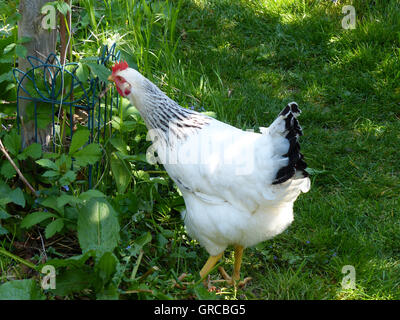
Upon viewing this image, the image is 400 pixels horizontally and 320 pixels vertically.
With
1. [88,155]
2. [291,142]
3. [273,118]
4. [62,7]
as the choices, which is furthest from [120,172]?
[273,118]

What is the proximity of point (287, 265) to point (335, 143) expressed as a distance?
4.90 ft

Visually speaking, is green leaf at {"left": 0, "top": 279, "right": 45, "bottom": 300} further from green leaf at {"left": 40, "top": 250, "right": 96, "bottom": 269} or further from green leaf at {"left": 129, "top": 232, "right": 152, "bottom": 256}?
green leaf at {"left": 129, "top": 232, "right": 152, "bottom": 256}

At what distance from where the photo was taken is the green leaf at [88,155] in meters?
2.96

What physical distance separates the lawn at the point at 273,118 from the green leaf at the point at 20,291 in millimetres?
175

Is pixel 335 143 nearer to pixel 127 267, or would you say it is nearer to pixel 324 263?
pixel 324 263

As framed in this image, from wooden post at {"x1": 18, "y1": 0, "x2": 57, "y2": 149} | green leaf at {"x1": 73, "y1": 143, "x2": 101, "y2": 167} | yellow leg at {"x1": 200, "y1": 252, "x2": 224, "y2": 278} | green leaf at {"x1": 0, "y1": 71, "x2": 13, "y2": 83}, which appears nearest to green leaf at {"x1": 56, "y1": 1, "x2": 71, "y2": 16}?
wooden post at {"x1": 18, "y1": 0, "x2": 57, "y2": 149}

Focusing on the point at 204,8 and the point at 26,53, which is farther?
the point at 204,8

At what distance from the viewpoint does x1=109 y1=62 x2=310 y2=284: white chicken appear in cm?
263

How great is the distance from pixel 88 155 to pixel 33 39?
77 centimetres

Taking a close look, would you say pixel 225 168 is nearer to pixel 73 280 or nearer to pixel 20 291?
pixel 73 280

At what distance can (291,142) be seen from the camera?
258cm

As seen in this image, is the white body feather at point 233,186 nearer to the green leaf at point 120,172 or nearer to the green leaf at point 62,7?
the green leaf at point 120,172

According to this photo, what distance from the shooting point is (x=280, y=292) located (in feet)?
9.92

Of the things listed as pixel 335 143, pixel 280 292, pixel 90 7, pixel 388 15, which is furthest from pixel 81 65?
pixel 388 15
